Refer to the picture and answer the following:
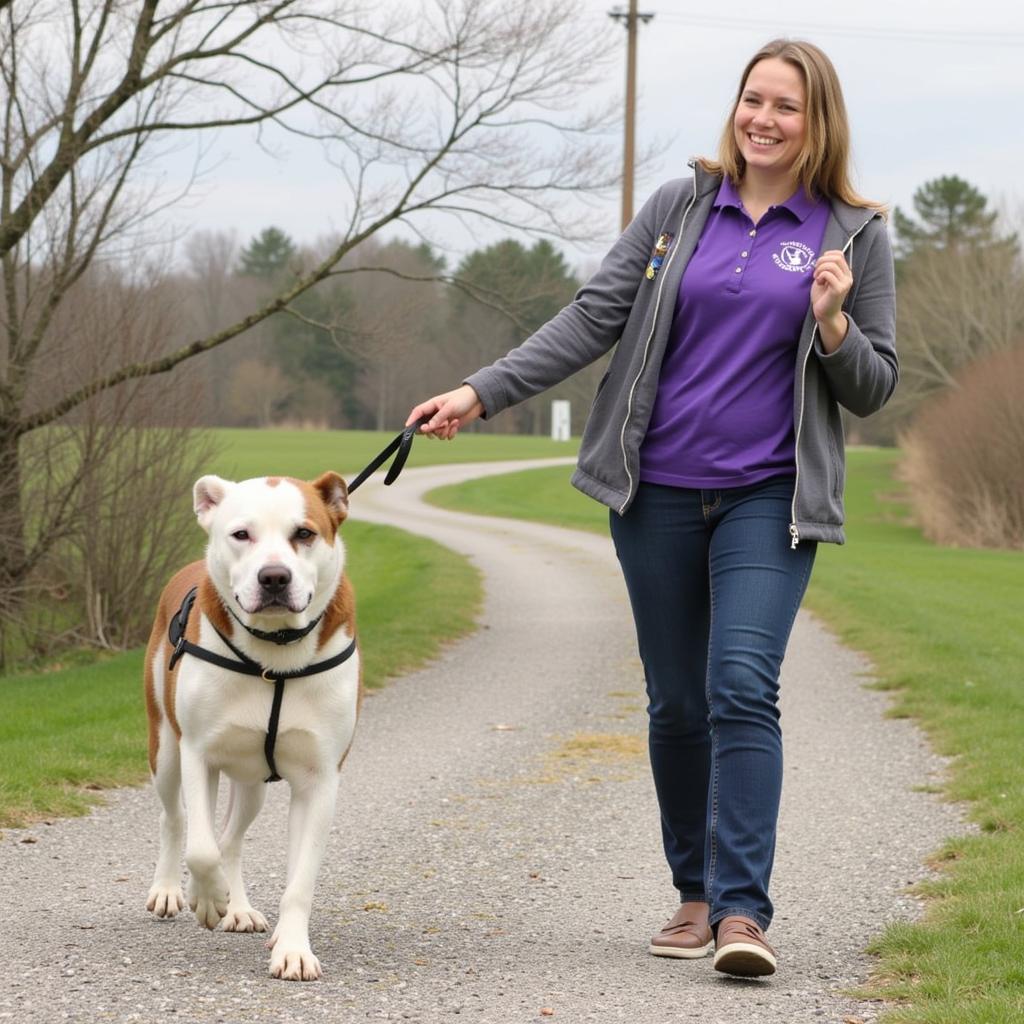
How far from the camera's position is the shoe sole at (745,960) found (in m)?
4.16

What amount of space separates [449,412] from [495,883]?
6.91 feet

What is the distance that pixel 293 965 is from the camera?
423cm

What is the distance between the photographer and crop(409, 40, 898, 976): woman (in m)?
4.30

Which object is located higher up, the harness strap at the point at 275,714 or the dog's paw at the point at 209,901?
the harness strap at the point at 275,714

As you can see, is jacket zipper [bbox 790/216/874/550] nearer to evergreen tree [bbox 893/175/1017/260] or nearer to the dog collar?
the dog collar

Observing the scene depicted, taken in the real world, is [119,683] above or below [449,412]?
below

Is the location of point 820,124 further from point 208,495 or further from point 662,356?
point 208,495

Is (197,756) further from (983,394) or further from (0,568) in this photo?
(983,394)

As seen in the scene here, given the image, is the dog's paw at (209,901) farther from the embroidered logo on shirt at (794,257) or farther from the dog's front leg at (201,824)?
the embroidered logo on shirt at (794,257)

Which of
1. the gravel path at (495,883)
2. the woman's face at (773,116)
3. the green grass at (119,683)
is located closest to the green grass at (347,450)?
the green grass at (119,683)

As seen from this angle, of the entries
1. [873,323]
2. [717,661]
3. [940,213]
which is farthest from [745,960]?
[940,213]

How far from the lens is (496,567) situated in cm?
2252

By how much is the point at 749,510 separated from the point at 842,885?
2109mm

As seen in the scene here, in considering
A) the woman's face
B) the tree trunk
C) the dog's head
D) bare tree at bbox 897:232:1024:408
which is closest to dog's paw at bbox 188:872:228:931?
the dog's head
